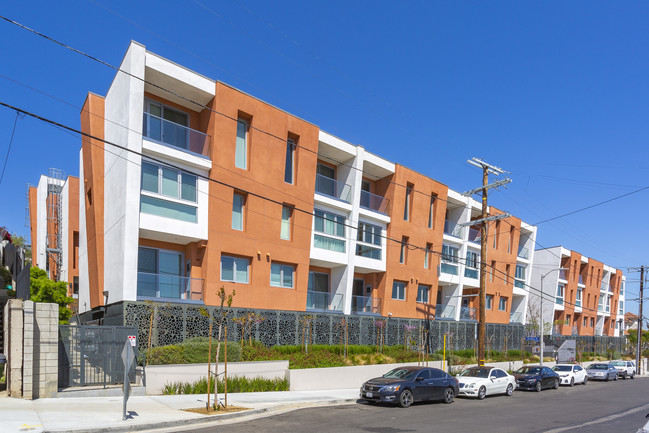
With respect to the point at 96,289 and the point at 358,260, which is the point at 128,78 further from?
the point at 358,260

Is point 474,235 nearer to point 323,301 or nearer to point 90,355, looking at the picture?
point 323,301

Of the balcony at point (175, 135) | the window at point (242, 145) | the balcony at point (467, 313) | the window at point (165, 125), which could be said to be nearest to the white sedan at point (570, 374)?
the balcony at point (467, 313)

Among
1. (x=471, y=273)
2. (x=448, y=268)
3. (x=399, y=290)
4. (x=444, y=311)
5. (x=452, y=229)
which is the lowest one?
(x=444, y=311)

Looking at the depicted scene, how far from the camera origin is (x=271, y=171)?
1097 inches

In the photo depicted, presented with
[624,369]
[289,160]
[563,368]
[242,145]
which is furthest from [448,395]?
[624,369]

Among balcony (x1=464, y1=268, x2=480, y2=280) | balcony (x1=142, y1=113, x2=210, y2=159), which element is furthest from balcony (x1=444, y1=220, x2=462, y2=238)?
balcony (x1=142, y1=113, x2=210, y2=159)

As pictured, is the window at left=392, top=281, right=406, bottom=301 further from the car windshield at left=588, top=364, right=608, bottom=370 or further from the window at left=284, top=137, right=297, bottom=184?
the car windshield at left=588, top=364, right=608, bottom=370

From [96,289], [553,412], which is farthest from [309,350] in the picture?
[553,412]

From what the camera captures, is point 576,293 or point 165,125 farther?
point 576,293

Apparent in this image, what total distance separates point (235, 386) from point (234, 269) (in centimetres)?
664

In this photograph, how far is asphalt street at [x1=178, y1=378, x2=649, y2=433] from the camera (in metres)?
14.2

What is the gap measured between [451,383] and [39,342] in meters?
14.7

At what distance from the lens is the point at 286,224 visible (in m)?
29.0

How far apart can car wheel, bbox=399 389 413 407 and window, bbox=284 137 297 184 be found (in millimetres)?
13876
